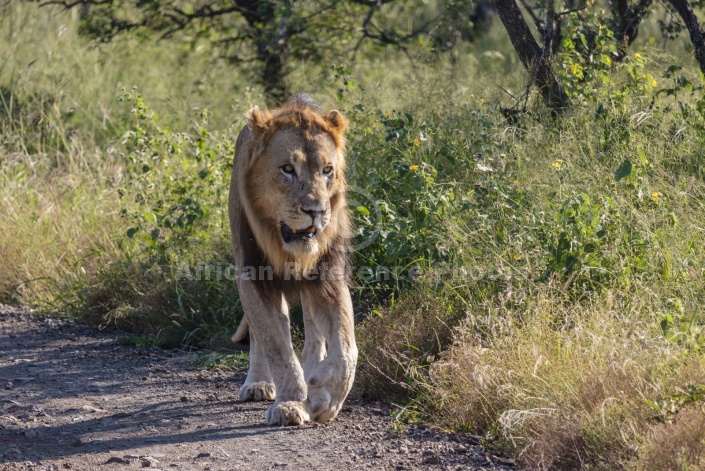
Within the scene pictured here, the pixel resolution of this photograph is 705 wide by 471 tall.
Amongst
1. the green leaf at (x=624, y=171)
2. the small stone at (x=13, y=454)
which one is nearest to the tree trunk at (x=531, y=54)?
the green leaf at (x=624, y=171)

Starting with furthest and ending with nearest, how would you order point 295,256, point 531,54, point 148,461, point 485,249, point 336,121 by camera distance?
1. point 531,54
2. point 485,249
3. point 336,121
4. point 295,256
5. point 148,461

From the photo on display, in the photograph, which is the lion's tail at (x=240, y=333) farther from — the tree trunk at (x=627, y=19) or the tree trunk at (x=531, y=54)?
the tree trunk at (x=627, y=19)

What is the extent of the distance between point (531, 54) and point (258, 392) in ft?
10.8

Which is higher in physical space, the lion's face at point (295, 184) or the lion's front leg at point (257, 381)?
the lion's face at point (295, 184)

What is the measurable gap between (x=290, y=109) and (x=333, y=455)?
1.80m

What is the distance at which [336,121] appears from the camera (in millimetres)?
4996

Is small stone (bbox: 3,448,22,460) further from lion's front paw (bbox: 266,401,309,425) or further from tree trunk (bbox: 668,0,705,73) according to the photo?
tree trunk (bbox: 668,0,705,73)

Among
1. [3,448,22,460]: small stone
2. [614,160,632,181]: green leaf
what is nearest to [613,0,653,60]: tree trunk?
[614,160,632,181]: green leaf

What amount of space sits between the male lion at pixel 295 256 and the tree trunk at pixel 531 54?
2.25m

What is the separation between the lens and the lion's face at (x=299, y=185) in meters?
4.64

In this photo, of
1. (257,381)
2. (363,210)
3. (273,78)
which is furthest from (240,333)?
(273,78)

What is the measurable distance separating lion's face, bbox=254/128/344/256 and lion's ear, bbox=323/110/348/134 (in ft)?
0.40

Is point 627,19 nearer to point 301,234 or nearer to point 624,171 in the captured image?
point 624,171

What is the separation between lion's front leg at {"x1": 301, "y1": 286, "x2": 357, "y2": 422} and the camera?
4398 millimetres
